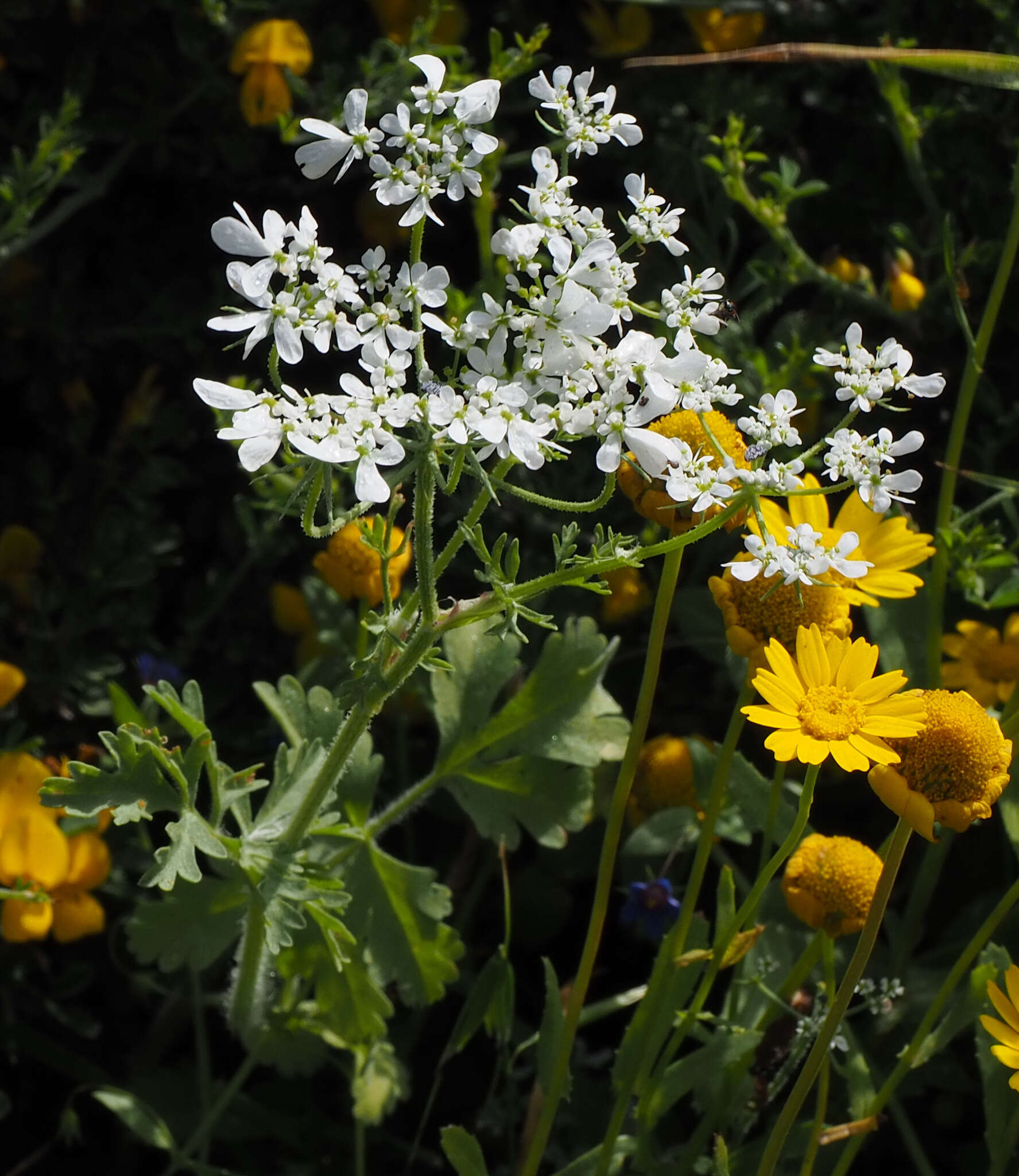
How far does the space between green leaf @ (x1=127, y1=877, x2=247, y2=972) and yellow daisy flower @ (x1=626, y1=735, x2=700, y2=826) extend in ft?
1.74

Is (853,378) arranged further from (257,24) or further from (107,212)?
(107,212)

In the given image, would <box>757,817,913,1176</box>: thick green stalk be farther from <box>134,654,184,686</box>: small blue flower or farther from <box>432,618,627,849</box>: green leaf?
<box>134,654,184,686</box>: small blue flower

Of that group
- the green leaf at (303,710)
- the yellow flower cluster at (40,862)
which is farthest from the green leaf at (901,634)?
the yellow flower cluster at (40,862)

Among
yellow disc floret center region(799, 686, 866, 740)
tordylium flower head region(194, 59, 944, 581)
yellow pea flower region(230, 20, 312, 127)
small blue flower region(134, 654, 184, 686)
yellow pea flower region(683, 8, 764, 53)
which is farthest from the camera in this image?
yellow pea flower region(683, 8, 764, 53)

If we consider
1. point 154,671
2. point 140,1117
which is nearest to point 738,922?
point 140,1117

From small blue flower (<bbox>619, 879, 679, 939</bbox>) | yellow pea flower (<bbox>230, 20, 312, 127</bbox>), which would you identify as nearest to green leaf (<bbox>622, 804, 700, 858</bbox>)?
small blue flower (<bbox>619, 879, 679, 939</bbox>)

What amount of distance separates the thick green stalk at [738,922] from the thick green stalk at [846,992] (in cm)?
7

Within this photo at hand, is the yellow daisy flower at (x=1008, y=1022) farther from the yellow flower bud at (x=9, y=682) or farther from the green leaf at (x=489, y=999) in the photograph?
the yellow flower bud at (x=9, y=682)

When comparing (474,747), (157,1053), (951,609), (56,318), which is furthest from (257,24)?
(157,1053)

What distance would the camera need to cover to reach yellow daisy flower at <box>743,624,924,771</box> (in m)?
0.98

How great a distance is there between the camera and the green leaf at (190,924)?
4.50ft

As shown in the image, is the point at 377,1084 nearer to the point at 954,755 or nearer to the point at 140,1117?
the point at 140,1117

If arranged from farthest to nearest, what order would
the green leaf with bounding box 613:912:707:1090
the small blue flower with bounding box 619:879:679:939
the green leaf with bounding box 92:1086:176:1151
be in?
the small blue flower with bounding box 619:879:679:939, the green leaf with bounding box 92:1086:176:1151, the green leaf with bounding box 613:912:707:1090

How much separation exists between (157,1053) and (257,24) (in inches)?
58.4
